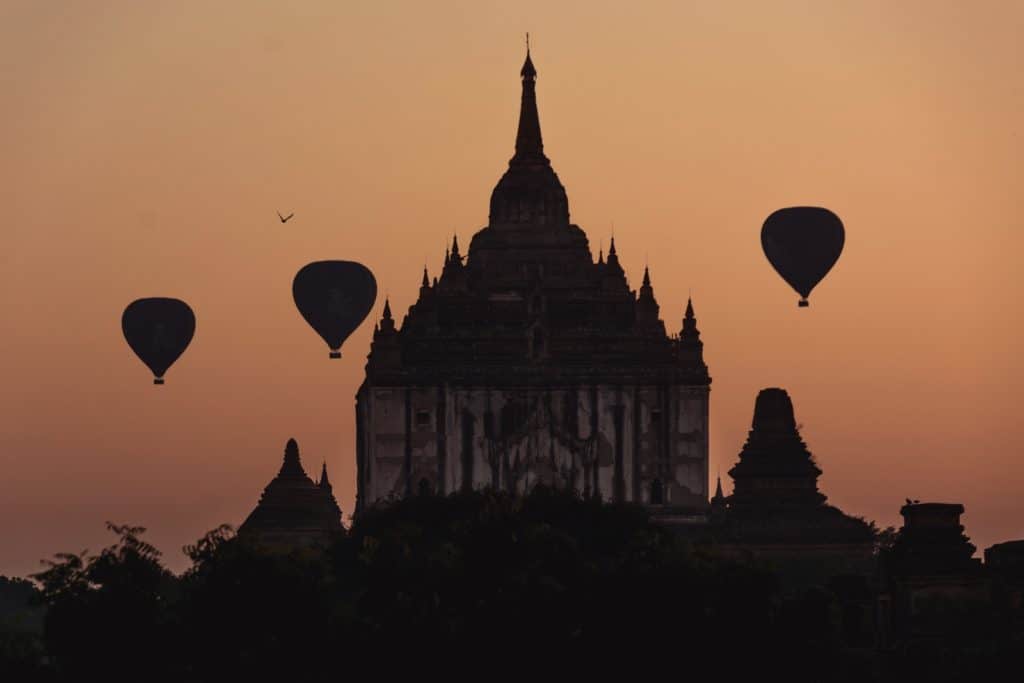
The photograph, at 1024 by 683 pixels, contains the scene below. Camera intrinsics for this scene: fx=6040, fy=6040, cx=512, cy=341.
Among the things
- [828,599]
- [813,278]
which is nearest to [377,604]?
[828,599]

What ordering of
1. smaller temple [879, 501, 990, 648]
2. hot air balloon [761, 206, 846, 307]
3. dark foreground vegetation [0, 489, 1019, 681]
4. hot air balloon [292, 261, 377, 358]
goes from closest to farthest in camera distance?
1. dark foreground vegetation [0, 489, 1019, 681]
2. smaller temple [879, 501, 990, 648]
3. hot air balloon [761, 206, 846, 307]
4. hot air balloon [292, 261, 377, 358]

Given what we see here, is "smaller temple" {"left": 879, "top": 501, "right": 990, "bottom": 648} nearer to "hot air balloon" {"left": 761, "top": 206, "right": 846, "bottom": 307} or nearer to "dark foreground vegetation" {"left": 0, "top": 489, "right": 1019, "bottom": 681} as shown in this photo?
"hot air balloon" {"left": 761, "top": 206, "right": 846, "bottom": 307}

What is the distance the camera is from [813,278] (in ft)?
589

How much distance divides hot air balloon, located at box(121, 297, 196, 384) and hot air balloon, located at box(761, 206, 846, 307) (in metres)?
17.8

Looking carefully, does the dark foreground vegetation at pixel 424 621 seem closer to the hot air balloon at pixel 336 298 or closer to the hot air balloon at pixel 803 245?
the hot air balloon at pixel 803 245

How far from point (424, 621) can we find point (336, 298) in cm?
5660

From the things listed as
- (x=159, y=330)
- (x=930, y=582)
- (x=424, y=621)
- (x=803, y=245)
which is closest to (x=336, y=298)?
(x=159, y=330)

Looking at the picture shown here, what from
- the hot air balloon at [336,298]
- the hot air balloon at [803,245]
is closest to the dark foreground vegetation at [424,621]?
the hot air balloon at [803,245]

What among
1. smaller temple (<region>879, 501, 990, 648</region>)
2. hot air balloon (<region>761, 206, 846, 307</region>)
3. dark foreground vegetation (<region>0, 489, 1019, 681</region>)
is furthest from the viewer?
hot air balloon (<region>761, 206, 846, 307</region>)

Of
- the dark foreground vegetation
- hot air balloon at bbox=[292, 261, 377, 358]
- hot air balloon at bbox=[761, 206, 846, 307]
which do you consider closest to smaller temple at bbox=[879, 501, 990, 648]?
hot air balloon at bbox=[761, 206, 846, 307]

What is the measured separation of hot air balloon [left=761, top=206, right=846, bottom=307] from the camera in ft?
589

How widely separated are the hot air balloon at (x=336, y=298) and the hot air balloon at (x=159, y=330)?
17.2ft

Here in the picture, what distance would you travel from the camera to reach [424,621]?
132m

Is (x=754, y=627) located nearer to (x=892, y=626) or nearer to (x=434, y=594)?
(x=434, y=594)
